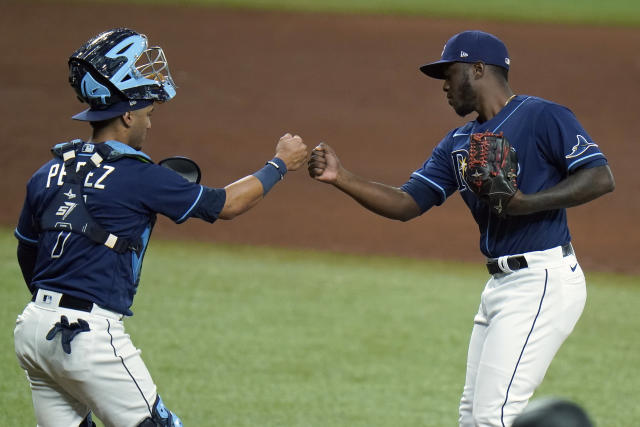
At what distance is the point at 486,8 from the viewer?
22.8 m

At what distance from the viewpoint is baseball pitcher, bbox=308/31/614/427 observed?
4.05 meters

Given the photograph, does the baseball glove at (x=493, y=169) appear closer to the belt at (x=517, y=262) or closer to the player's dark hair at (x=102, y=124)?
the belt at (x=517, y=262)

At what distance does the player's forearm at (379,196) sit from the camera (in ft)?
15.9

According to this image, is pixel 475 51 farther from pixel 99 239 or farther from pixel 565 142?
Result: pixel 99 239

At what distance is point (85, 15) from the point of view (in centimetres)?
2056

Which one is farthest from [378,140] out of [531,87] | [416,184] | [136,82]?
[136,82]

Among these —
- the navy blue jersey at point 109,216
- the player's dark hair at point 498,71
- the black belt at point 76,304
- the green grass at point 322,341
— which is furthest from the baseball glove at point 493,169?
the green grass at point 322,341

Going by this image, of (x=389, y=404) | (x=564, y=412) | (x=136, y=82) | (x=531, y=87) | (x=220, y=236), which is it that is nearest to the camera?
(x=564, y=412)

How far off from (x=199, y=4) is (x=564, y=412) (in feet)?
70.1

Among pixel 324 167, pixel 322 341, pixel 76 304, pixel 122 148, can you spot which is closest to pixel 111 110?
pixel 122 148

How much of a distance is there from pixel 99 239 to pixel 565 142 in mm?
2119

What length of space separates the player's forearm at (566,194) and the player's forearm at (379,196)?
82cm

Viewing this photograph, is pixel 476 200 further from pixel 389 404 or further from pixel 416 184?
pixel 389 404

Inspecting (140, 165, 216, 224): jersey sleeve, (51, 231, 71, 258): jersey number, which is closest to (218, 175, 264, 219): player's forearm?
(140, 165, 216, 224): jersey sleeve
